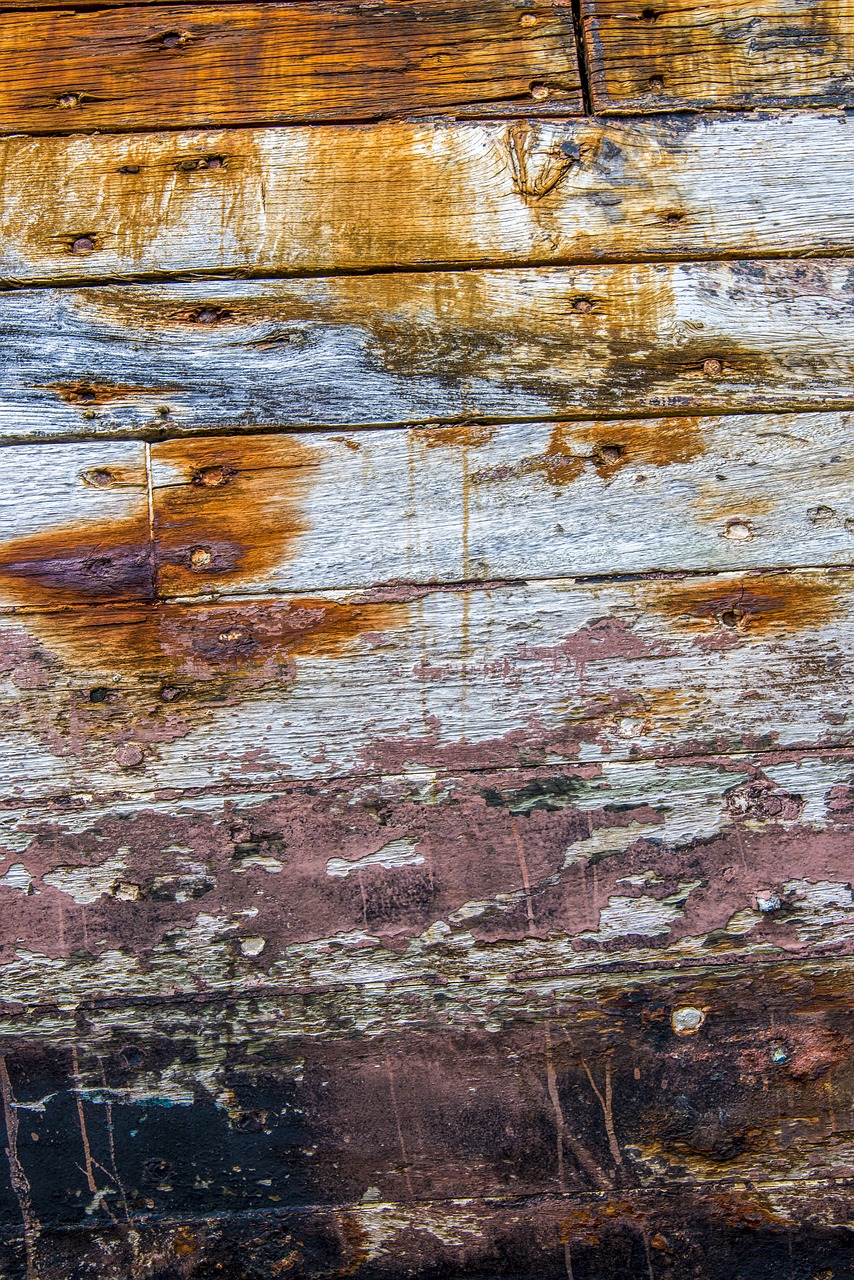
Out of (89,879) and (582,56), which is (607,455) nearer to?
(582,56)

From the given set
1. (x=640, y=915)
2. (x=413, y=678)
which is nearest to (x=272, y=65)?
(x=413, y=678)

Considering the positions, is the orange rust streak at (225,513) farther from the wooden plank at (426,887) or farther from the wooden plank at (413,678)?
the wooden plank at (426,887)

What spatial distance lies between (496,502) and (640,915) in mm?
740

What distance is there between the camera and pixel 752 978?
1.32 metres

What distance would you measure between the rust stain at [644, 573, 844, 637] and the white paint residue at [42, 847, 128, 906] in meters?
0.99

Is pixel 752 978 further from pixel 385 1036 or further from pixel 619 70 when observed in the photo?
pixel 619 70

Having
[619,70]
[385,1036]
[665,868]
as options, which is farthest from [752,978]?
[619,70]

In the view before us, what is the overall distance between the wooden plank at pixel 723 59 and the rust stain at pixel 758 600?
814 mm

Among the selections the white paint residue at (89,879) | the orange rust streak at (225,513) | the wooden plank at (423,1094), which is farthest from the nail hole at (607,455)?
the white paint residue at (89,879)

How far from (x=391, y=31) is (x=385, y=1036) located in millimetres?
1726

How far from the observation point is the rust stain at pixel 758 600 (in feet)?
4.16

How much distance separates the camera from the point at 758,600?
4.16 feet

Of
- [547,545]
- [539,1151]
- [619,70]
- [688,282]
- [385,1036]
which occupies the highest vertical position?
[619,70]

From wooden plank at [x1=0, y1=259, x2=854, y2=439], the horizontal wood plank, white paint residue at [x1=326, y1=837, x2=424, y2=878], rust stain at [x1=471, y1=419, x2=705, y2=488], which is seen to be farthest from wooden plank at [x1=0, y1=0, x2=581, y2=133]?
the horizontal wood plank
